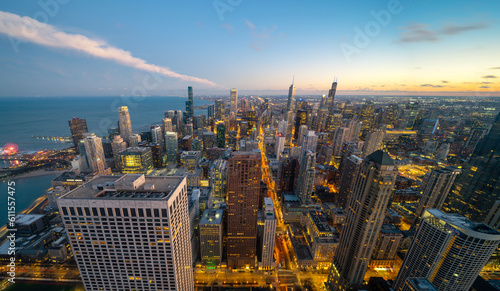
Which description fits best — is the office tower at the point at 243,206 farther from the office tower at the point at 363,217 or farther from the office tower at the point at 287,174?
A: the office tower at the point at 287,174

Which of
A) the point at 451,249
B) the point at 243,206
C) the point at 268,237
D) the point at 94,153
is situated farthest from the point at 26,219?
the point at 451,249

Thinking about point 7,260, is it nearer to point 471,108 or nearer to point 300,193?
point 300,193

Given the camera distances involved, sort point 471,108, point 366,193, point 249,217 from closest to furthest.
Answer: point 366,193 → point 249,217 → point 471,108

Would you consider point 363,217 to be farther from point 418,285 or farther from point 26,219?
point 26,219

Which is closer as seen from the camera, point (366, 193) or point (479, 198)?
point (366, 193)

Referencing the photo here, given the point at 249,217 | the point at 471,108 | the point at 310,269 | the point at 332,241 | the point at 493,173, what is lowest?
the point at 310,269

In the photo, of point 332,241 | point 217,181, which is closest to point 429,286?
point 332,241

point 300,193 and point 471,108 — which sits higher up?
point 471,108

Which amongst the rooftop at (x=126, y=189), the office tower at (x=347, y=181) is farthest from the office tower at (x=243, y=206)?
the office tower at (x=347, y=181)

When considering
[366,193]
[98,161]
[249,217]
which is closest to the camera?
[366,193]
